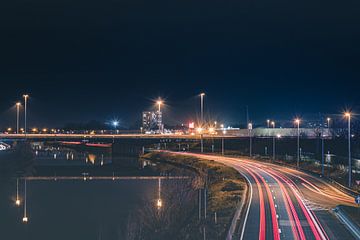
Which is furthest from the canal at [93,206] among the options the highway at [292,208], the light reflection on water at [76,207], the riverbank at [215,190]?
the highway at [292,208]

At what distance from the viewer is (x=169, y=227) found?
4084 centimetres

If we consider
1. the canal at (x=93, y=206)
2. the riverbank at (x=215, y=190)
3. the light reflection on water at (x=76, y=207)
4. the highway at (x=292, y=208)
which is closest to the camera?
the highway at (x=292, y=208)

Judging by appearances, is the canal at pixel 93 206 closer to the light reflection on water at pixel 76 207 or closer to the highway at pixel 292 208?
the light reflection on water at pixel 76 207

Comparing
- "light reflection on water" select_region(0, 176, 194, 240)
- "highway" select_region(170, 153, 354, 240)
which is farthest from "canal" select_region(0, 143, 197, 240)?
"highway" select_region(170, 153, 354, 240)

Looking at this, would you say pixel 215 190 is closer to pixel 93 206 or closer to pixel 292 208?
pixel 93 206

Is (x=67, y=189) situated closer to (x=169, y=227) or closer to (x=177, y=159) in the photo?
(x=169, y=227)

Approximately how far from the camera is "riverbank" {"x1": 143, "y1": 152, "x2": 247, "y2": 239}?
38.2 meters

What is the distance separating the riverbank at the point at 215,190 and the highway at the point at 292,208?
1677mm

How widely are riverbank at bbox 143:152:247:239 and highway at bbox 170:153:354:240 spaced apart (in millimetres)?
1677

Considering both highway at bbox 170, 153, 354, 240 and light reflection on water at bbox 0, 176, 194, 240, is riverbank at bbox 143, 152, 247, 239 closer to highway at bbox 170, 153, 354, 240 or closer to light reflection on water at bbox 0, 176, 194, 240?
highway at bbox 170, 153, 354, 240

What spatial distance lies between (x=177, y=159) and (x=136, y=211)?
6287 cm

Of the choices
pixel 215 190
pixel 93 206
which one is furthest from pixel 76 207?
pixel 215 190

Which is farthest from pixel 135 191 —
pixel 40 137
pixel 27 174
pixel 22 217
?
pixel 40 137

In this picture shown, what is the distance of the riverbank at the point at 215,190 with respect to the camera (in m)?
38.2
